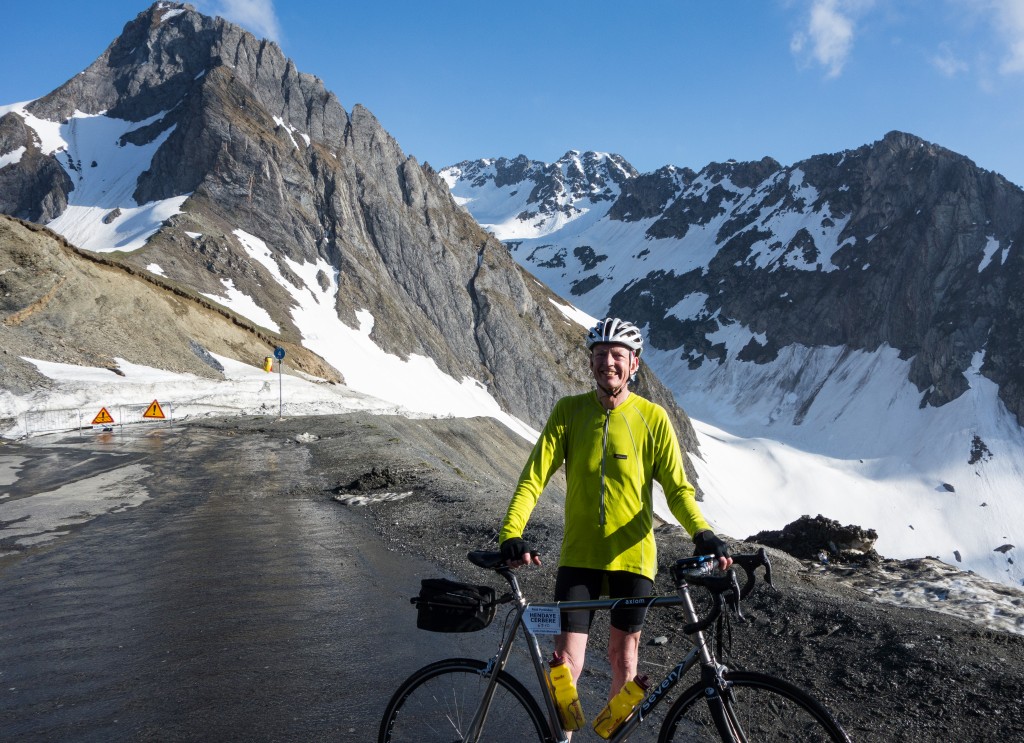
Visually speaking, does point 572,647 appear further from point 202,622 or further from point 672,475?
point 202,622

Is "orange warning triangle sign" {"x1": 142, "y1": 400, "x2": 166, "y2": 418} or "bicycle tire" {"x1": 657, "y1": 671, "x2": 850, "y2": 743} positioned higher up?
"bicycle tire" {"x1": 657, "y1": 671, "x2": 850, "y2": 743}

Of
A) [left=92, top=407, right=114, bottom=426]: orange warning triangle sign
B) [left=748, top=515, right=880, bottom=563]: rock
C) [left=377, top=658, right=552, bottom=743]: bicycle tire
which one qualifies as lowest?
[left=92, top=407, right=114, bottom=426]: orange warning triangle sign

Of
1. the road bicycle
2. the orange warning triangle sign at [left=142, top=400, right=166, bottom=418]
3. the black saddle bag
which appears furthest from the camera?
the orange warning triangle sign at [left=142, top=400, right=166, bottom=418]

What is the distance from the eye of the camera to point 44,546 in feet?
34.0

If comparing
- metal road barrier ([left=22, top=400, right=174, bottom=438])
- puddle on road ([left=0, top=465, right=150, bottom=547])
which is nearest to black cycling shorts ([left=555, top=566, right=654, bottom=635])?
puddle on road ([left=0, top=465, right=150, bottom=547])

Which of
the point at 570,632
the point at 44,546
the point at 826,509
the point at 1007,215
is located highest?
→ the point at 1007,215

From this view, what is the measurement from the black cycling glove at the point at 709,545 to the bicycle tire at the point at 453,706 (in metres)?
1.25

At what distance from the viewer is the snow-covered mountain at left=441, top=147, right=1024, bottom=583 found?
381ft

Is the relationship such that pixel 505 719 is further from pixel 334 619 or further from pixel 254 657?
pixel 334 619

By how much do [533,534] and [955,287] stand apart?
556 feet

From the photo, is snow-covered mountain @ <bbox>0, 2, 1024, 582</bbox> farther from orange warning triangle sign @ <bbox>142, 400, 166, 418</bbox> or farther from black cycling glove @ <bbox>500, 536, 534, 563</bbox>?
black cycling glove @ <bbox>500, 536, 534, 563</bbox>

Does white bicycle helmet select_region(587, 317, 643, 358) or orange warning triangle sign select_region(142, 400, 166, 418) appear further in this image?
orange warning triangle sign select_region(142, 400, 166, 418)

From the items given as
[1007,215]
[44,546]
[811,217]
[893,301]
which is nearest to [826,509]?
[893,301]

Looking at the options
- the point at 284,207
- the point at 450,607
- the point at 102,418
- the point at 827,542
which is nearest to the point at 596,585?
the point at 450,607
